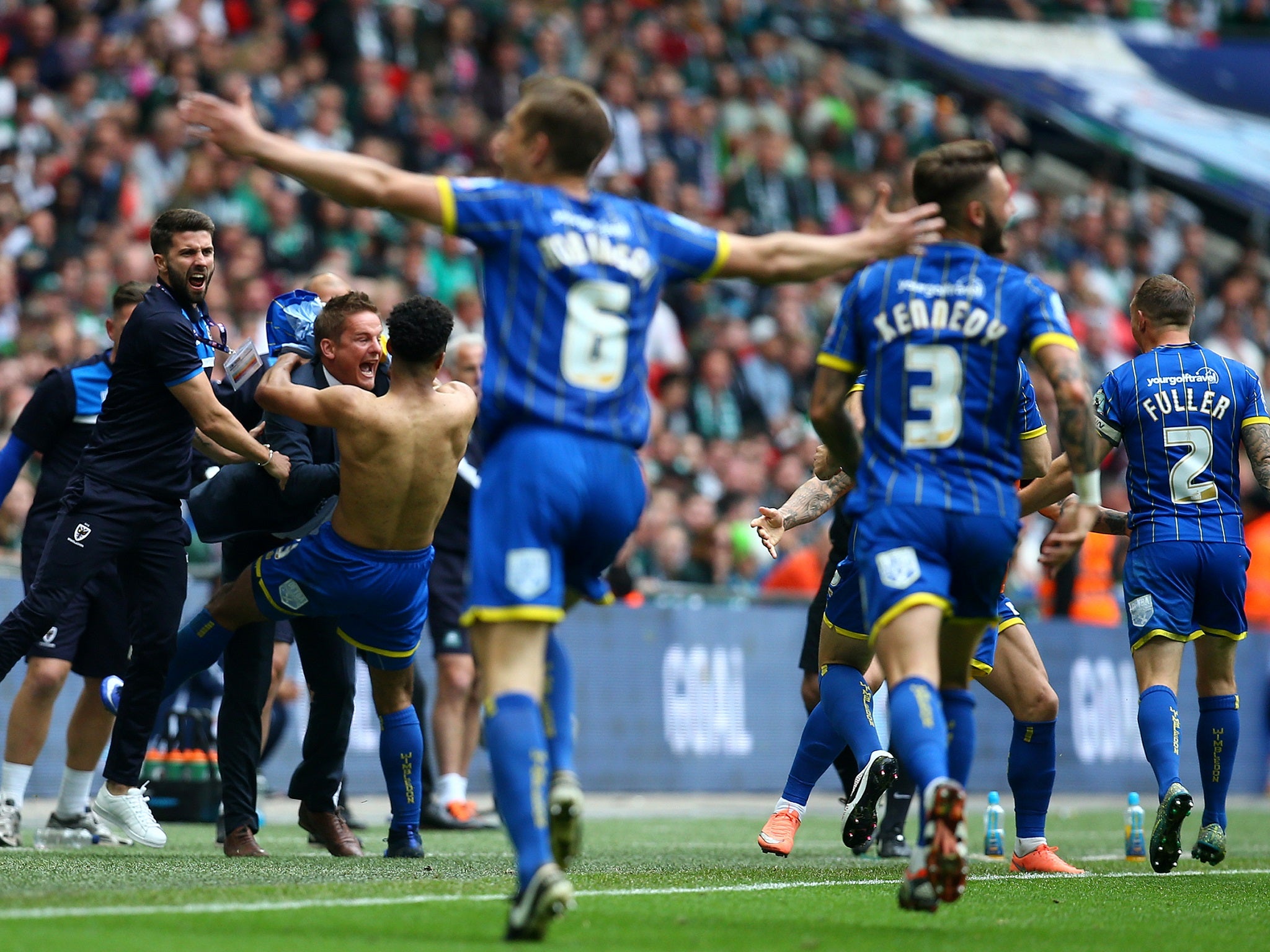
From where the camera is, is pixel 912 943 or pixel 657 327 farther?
pixel 657 327

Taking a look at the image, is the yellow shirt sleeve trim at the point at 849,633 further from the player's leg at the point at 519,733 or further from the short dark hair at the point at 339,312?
the player's leg at the point at 519,733

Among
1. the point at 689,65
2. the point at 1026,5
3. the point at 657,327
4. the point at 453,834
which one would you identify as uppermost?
the point at 1026,5

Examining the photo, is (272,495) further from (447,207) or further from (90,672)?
(447,207)

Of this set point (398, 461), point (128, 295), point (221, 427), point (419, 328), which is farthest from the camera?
point (128, 295)

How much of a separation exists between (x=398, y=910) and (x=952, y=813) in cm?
169

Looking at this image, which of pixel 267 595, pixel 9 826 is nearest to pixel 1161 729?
pixel 267 595

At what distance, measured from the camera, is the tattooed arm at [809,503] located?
7.41 m

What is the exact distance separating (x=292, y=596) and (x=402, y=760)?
92 centimetres

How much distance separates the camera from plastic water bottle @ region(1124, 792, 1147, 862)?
879cm

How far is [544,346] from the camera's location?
5.04 m

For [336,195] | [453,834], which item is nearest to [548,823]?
[336,195]

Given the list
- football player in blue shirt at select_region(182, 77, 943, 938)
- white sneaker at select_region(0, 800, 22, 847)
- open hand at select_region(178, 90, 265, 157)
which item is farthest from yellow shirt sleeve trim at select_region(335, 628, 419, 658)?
open hand at select_region(178, 90, 265, 157)

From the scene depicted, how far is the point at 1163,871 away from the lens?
768 cm

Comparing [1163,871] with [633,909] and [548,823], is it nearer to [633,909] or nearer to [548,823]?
[633,909]
